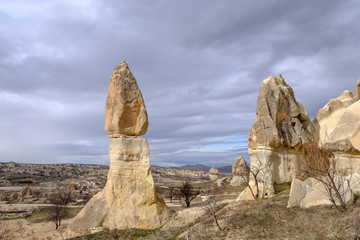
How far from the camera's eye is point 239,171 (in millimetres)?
43688

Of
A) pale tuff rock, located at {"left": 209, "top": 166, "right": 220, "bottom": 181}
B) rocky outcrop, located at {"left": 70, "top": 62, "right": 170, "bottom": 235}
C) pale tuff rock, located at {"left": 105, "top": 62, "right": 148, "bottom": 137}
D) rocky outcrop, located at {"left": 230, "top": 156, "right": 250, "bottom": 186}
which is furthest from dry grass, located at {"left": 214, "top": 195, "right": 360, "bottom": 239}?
pale tuff rock, located at {"left": 209, "top": 166, "right": 220, "bottom": 181}

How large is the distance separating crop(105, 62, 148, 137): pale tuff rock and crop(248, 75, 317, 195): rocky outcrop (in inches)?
330

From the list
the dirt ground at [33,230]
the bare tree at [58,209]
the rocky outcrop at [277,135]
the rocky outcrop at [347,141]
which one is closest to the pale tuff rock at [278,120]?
the rocky outcrop at [277,135]

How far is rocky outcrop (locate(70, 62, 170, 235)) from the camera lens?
54.7 ft

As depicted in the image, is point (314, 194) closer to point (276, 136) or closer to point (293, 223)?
point (293, 223)

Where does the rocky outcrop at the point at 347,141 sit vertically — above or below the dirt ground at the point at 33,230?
above

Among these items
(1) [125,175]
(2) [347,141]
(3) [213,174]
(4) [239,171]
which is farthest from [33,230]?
(3) [213,174]

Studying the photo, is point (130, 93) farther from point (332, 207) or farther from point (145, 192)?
point (332, 207)

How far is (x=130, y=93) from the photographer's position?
62.3 feet

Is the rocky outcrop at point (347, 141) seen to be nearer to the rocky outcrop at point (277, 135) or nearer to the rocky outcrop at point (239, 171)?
the rocky outcrop at point (277, 135)

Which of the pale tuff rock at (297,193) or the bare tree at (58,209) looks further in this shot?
the bare tree at (58,209)

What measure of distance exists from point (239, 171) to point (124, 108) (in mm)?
29753

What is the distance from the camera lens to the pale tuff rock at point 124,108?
1859cm

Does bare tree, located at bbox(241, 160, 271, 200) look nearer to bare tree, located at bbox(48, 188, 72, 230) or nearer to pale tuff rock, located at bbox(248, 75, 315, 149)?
pale tuff rock, located at bbox(248, 75, 315, 149)
